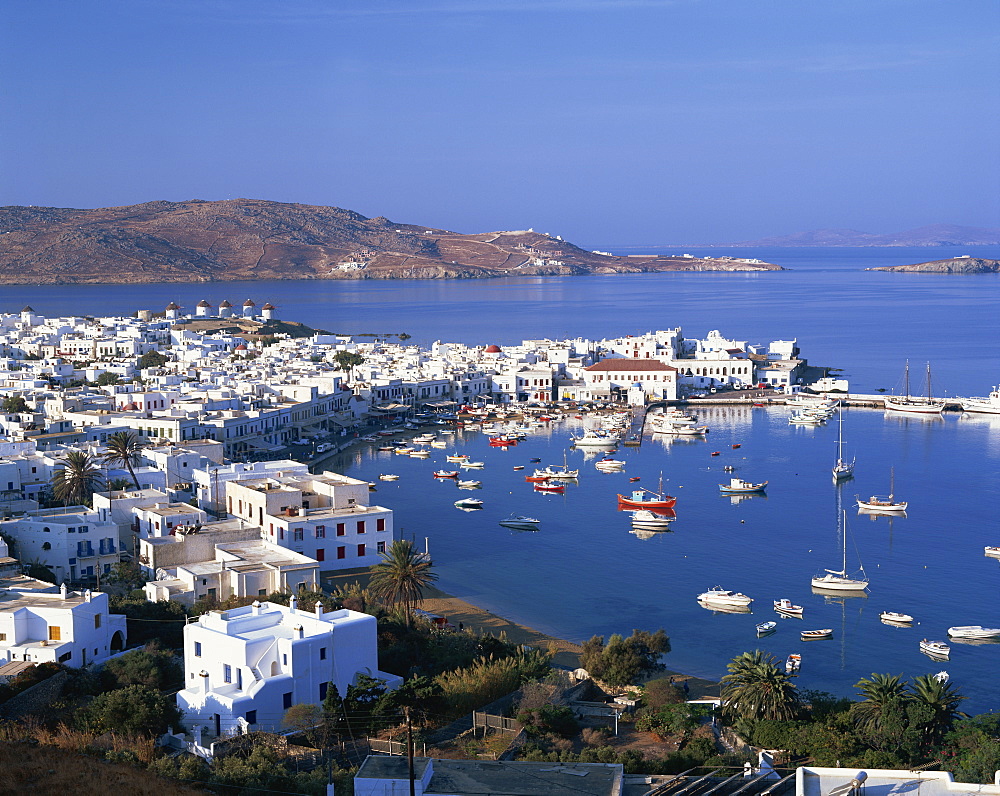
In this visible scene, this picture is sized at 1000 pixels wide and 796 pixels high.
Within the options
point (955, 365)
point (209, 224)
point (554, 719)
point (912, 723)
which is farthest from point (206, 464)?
point (209, 224)

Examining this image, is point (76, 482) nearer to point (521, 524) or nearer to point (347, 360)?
point (521, 524)

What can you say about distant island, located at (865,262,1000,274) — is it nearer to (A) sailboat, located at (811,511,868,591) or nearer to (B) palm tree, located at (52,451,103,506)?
(A) sailboat, located at (811,511,868,591)

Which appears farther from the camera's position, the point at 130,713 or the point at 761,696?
the point at 761,696

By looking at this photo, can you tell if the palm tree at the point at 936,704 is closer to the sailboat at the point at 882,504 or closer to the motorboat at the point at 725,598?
the motorboat at the point at 725,598

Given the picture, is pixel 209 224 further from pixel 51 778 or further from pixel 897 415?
pixel 51 778

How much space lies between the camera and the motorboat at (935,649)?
633 inches

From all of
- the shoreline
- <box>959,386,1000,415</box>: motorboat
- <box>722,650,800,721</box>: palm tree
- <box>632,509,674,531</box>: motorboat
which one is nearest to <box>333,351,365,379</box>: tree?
<box>632,509,674,531</box>: motorboat

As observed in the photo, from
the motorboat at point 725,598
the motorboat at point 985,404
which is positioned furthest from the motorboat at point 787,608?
the motorboat at point 985,404

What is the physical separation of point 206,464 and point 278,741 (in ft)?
43.0

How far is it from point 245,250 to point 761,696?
164m

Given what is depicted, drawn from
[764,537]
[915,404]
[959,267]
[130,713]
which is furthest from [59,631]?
[959,267]

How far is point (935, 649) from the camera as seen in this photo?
16.2m

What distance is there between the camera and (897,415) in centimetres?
3956

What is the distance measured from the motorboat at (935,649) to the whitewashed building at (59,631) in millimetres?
10937
